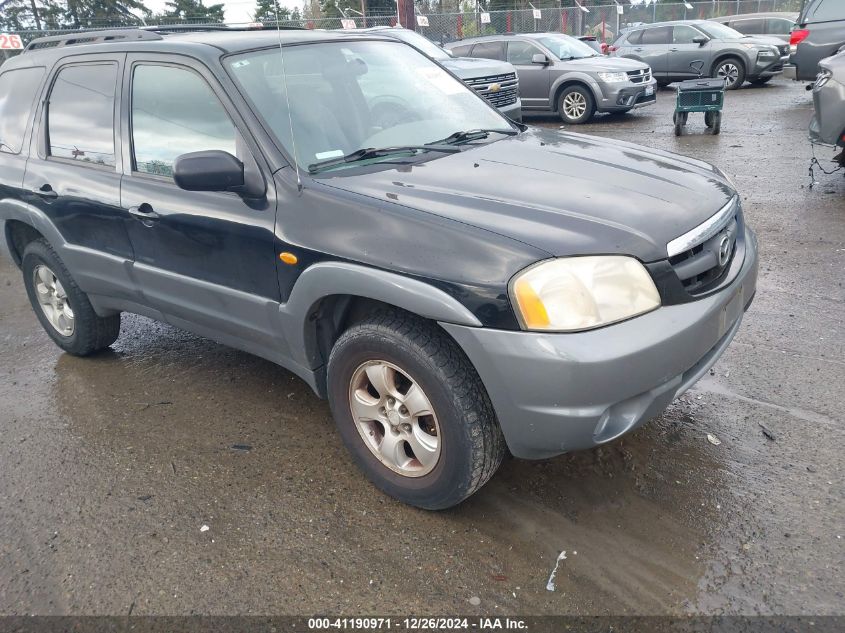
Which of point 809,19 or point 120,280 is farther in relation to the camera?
point 809,19

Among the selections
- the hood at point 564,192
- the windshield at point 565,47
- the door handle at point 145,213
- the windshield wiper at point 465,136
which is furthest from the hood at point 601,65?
the door handle at point 145,213

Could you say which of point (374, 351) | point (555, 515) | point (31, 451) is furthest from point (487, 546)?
point (31, 451)

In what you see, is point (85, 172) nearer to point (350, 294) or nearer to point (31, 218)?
point (31, 218)

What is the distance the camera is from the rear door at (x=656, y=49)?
16391 millimetres

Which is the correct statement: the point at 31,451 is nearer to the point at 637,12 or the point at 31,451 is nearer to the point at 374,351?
the point at 374,351

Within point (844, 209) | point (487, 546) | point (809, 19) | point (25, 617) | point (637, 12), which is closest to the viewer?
point (25, 617)

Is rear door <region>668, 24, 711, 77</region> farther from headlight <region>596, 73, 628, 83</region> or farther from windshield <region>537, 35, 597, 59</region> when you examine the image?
headlight <region>596, 73, 628, 83</region>

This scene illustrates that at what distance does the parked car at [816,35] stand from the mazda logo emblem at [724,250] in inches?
420

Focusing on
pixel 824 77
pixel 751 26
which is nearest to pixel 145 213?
pixel 824 77

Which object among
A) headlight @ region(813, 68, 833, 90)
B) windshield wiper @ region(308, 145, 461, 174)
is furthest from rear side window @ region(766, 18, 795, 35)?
windshield wiper @ region(308, 145, 461, 174)

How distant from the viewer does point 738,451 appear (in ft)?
10.1

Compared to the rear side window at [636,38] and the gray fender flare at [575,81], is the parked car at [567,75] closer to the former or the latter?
the gray fender flare at [575,81]

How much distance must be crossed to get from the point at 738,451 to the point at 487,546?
1249mm

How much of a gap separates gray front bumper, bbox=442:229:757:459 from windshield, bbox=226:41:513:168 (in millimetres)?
1235
